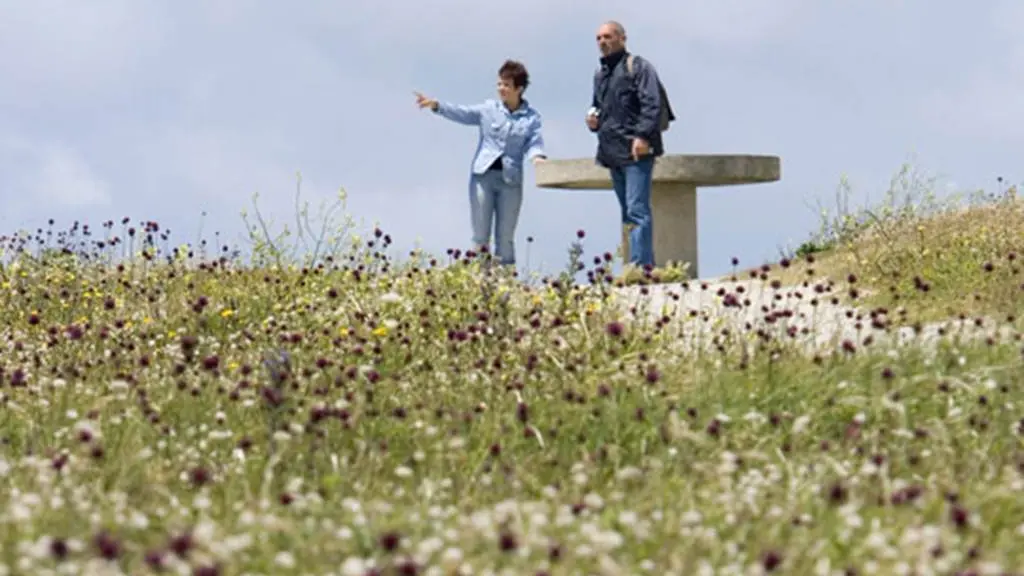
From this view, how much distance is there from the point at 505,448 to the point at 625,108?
848 cm

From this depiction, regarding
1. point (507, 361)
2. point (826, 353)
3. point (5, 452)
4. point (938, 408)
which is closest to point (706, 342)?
point (826, 353)

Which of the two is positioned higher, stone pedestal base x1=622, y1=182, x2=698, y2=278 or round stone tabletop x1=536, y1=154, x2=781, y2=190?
round stone tabletop x1=536, y1=154, x2=781, y2=190

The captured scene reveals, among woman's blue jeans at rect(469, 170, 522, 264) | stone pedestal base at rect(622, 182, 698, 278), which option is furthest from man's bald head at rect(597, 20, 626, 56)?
stone pedestal base at rect(622, 182, 698, 278)

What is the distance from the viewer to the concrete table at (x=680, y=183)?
16.2 meters

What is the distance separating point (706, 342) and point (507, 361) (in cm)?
144

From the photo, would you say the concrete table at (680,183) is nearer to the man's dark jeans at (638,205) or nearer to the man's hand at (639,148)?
the man's dark jeans at (638,205)

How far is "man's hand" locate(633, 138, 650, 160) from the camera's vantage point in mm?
13688

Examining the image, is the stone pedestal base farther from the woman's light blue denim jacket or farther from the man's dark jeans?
the woman's light blue denim jacket

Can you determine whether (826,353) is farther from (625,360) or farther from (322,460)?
(322,460)

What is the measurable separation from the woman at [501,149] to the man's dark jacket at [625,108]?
25.0 inches

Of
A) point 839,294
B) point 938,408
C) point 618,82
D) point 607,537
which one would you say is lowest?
point 607,537

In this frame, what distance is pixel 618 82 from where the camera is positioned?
13.9m

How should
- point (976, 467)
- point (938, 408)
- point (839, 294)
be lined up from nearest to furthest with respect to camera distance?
point (976, 467), point (938, 408), point (839, 294)

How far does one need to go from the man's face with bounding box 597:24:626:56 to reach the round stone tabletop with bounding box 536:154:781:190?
2079mm
